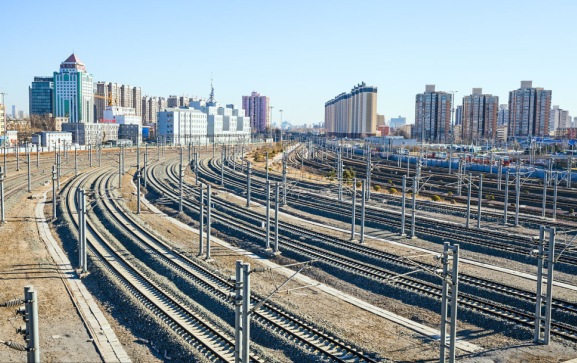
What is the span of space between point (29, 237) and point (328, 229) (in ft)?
49.4

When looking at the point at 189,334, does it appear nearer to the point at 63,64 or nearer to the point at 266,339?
the point at 266,339

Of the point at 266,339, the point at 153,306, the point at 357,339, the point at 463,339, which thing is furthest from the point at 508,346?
the point at 153,306

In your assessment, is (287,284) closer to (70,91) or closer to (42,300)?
(42,300)

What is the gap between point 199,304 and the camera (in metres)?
16.0

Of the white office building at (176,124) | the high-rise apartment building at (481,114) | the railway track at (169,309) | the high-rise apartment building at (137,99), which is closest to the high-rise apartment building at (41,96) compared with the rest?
the high-rise apartment building at (137,99)

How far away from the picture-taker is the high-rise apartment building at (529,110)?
124588 millimetres

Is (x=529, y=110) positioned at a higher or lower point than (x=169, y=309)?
higher

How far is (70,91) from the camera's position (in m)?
154

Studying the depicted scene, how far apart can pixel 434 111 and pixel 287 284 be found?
384ft

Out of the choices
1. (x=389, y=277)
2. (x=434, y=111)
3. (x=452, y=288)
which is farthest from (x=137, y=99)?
(x=452, y=288)

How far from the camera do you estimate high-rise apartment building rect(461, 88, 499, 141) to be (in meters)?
130

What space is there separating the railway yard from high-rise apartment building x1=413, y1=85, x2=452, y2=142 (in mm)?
95937

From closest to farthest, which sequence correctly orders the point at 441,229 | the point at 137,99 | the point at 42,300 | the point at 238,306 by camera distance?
the point at 238,306
the point at 42,300
the point at 441,229
the point at 137,99

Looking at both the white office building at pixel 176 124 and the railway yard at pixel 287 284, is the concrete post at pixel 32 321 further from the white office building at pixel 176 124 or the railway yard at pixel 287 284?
the white office building at pixel 176 124
